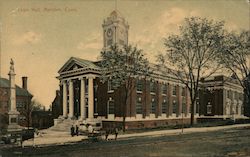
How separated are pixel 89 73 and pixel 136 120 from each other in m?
3.67

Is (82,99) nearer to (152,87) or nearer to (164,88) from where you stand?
(152,87)

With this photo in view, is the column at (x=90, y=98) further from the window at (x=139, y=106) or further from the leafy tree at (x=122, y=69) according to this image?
the window at (x=139, y=106)

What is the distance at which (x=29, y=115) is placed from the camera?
10195mm

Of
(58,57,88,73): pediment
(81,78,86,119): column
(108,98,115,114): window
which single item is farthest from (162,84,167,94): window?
(58,57,88,73): pediment

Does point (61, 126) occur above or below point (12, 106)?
below

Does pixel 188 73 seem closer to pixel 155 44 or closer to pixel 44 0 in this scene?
pixel 155 44

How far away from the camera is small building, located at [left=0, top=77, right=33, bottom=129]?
8.96 metres

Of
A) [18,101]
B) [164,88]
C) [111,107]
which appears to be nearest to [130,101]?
[111,107]

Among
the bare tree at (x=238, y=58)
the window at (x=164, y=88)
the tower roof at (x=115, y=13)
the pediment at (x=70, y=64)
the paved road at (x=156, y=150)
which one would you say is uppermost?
the tower roof at (x=115, y=13)

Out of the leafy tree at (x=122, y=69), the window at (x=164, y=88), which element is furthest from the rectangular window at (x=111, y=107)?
the window at (x=164, y=88)

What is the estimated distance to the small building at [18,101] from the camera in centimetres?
896

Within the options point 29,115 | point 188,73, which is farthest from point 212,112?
point 29,115

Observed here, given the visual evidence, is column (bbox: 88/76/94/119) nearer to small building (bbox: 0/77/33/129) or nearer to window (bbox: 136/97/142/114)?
window (bbox: 136/97/142/114)

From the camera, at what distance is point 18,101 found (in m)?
10.1
